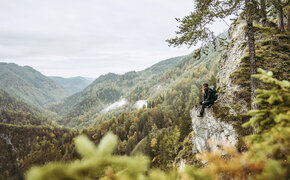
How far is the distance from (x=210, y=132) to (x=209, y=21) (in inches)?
297

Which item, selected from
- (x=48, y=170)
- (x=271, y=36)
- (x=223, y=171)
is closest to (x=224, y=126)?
(x=223, y=171)

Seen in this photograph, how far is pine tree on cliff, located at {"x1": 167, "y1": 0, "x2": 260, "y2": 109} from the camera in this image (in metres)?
7.26

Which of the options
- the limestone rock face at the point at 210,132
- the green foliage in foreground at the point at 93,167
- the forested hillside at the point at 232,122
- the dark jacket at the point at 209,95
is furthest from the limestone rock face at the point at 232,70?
the green foliage in foreground at the point at 93,167

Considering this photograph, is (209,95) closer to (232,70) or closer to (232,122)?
(232,122)

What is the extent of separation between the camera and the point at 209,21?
27.7 feet

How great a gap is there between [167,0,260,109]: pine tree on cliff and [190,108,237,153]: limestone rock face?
95.8 inches

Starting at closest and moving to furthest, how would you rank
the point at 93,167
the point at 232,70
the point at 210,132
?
the point at 93,167, the point at 210,132, the point at 232,70

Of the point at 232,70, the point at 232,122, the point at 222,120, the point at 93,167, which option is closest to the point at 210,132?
the point at 222,120

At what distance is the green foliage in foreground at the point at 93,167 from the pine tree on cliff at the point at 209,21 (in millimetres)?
7833

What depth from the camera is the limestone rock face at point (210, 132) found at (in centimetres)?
948

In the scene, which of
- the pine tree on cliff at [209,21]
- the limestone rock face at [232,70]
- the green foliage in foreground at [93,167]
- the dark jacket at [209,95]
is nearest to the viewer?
the green foliage in foreground at [93,167]

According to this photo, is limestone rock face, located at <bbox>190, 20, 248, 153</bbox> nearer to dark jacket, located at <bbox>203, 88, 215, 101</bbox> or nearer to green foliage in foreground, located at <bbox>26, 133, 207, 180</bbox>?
dark jacket, located at <bbox>203, 88, 215, 101</bbox>

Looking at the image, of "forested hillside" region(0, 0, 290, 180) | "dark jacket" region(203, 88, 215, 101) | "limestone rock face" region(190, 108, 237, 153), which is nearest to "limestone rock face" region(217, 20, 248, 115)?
"forested hillside" region(0, 0, 290, 180)

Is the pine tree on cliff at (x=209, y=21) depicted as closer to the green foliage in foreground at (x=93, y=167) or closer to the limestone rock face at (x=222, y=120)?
the limestone rock face at (x=222, y=120)
